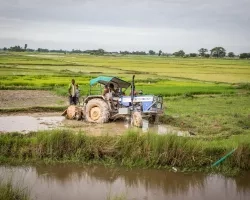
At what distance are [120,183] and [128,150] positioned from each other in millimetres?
1294

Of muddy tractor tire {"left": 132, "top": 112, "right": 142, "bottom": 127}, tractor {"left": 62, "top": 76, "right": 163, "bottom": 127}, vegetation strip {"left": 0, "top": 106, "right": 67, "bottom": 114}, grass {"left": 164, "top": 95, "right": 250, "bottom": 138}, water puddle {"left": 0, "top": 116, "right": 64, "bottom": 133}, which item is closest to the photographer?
water puddle {"left": 0, "top": 116, "right": 64, "bottom": 133}

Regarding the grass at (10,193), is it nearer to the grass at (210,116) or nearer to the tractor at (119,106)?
the grass at (210,116)

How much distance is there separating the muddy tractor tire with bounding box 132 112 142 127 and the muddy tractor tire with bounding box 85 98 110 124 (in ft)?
3.88

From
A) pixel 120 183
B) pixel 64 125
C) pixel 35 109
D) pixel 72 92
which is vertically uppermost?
pixel 72 92

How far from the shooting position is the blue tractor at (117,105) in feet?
41.3

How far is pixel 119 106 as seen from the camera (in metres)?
13.1

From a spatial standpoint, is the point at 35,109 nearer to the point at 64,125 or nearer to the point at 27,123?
the point at 27,123

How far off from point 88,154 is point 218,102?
12182mm

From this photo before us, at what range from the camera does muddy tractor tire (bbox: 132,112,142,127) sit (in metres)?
12.0

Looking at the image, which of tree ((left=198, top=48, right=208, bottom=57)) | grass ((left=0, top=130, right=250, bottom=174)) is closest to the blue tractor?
grass ((left=0, top=130, right=250, bottom=174))

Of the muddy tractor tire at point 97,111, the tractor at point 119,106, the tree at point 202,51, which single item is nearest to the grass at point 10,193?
the tractor at point 119,106

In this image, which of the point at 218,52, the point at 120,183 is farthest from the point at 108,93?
the point at 218,52

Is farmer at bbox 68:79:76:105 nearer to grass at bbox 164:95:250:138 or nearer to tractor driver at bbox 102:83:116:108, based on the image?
tractor driver at bbox 102:83:116:108

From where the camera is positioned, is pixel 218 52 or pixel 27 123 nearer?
pixel 27 123
